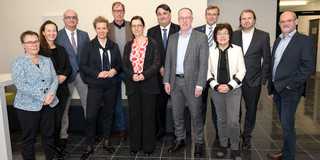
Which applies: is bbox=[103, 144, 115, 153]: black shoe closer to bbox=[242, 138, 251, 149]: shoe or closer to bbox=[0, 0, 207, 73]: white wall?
bbox=[242, 138, 251, 149]: shoe

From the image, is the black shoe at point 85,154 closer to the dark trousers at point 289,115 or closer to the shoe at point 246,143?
the shoe at point 246,143

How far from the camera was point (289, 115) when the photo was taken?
266cm

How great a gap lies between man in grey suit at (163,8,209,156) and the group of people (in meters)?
0.01

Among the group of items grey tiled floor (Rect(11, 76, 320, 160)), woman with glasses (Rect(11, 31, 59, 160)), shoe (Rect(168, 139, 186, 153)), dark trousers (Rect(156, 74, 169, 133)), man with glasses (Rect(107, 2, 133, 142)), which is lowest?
grey tiled floor (Rect(11, 76, 320, 160))

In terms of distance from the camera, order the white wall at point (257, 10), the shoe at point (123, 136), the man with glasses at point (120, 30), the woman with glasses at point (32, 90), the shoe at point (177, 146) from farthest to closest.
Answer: the white wall at point (257, 10) → the shoe at point (123, 136) → the man with glasses at point (120, 30) → the shoe at point (177, 146) → the woman with glasses at point (32, 90)

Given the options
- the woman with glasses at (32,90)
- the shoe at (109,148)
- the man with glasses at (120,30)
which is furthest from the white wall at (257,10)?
the woman with glasses at (32,90)

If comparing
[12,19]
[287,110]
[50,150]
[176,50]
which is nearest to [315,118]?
[287,110]

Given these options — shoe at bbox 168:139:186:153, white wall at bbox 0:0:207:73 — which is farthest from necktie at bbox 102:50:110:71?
white wall at bbox 0:0:207:73

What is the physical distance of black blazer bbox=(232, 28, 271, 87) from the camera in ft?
9.87

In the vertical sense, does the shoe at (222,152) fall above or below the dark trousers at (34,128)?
below

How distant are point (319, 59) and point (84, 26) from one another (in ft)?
33.3

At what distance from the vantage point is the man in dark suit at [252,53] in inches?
118

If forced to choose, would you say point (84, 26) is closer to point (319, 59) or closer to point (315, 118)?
point (315, 118)

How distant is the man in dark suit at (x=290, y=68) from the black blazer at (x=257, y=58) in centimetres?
19
